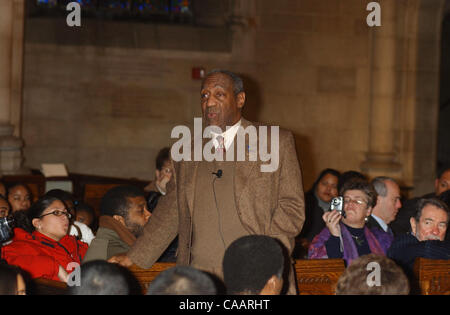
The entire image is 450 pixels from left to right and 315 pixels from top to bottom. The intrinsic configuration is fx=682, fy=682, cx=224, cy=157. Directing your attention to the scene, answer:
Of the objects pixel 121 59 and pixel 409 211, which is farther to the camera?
pixel 121 59

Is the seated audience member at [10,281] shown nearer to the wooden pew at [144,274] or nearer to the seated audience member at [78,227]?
the wooden pew at [144,274]

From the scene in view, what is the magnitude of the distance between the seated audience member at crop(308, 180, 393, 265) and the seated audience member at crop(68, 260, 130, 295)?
2023 mm

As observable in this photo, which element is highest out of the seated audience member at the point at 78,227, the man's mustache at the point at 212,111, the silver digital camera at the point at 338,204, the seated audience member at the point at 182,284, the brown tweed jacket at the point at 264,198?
the man's mustache at the point at 212,111

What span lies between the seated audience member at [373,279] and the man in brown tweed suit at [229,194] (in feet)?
1.38

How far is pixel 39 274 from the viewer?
388cm

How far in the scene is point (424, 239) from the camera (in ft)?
13.8

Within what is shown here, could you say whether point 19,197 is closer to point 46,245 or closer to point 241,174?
point 46,245

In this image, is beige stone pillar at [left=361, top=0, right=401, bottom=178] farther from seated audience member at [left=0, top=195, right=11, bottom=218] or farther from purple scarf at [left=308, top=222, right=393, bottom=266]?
seated audience member at [left=0, top=195, right=11, bottom=218]

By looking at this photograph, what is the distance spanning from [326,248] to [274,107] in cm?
689

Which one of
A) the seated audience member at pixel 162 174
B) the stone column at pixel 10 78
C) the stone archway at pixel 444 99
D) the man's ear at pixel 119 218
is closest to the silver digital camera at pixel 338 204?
the man's ear at pixel 119 218

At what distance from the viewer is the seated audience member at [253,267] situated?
260cm

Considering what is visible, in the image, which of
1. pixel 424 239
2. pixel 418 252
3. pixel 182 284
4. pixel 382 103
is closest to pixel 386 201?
pixel 424 239
